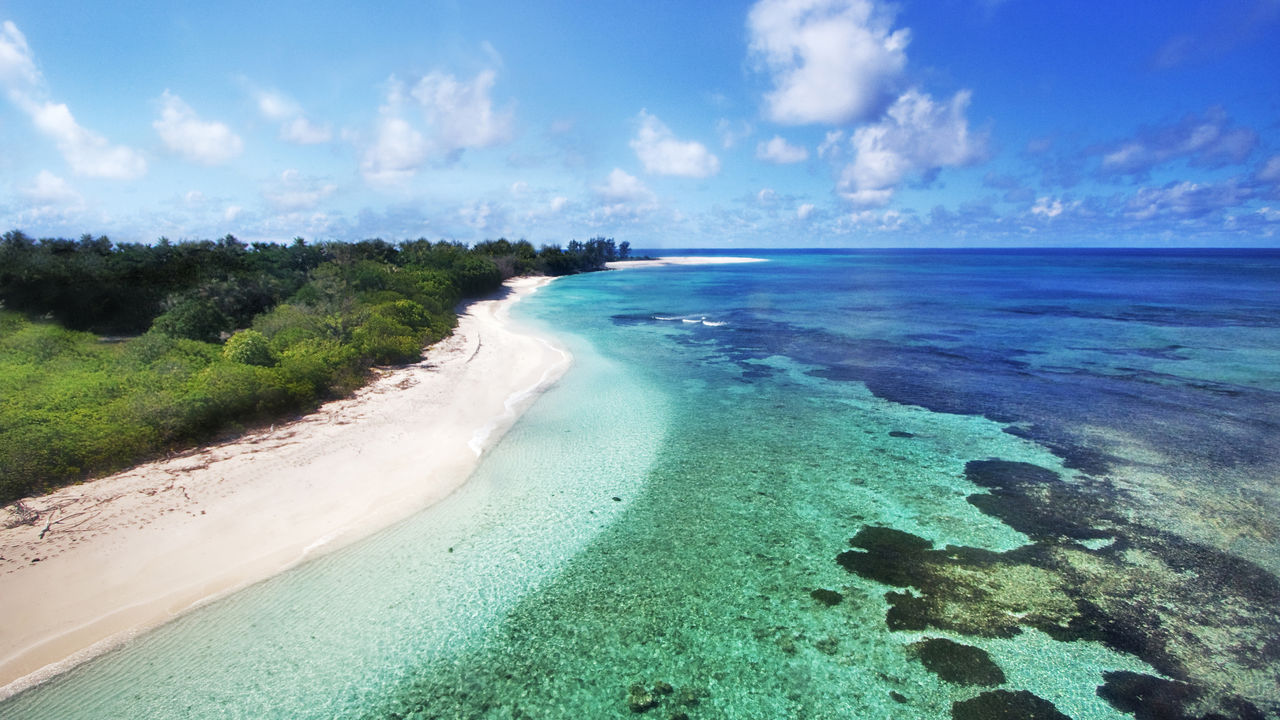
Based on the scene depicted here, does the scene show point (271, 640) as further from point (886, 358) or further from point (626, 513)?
point (886, 358)

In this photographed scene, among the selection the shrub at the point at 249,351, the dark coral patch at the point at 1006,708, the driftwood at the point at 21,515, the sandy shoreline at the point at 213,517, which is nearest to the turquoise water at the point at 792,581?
the dark coral patch at the point at 1006,708

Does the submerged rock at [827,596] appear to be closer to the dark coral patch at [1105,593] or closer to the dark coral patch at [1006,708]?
the dark coral patch at [1105,593]

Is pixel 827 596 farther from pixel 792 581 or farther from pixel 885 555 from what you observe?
pixel 885 555

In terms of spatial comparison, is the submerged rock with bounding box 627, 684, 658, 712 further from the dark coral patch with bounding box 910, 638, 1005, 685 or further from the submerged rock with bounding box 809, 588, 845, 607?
the dark coral patch with bounding box 910, 638, 1005, 685

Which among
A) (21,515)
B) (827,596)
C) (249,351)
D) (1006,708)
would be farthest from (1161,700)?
(249,351)

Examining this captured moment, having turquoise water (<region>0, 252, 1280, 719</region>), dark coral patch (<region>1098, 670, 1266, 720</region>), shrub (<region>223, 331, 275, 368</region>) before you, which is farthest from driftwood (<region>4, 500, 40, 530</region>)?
dark coral patch (<region>1098, 670, 1266, 720</region>)

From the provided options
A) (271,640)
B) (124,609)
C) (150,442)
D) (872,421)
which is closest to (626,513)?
(271,640)
